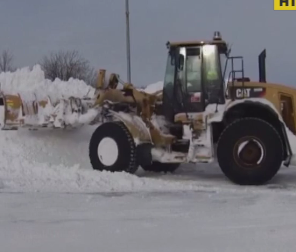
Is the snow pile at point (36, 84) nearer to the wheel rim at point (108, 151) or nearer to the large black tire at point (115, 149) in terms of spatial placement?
the large black tire at point (115, 149)

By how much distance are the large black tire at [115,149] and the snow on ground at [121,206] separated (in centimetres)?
55

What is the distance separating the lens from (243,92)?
1206 centimetres

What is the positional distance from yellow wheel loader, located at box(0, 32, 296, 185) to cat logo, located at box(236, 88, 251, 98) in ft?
0.06

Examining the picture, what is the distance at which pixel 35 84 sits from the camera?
16.9 m

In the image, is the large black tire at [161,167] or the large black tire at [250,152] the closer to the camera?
the large black tire at [250,152]

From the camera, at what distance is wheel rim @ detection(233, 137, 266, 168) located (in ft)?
38.4

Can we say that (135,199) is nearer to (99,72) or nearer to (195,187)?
(195,187)

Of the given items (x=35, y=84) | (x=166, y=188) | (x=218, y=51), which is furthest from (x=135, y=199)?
(x=35, y=84)

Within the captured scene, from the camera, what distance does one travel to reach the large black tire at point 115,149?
12516 mm

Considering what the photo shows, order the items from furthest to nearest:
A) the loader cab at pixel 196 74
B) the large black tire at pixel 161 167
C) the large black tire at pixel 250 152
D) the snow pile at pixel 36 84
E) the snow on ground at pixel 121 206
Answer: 1. the snow pile at pixel 36 84
2. the large black tire at pixel 161 167
3. the loader cab at pixel 196 74
4. the large black tire at pixel 250 152
5. the snow on ground at pixel 121 206

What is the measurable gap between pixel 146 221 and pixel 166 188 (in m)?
3.30

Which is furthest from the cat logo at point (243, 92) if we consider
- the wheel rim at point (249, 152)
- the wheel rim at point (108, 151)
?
the wheel rim at point (108, 151)

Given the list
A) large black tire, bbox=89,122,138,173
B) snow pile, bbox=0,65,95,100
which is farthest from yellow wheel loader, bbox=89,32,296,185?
snow pile, bbox=0,65,95,100

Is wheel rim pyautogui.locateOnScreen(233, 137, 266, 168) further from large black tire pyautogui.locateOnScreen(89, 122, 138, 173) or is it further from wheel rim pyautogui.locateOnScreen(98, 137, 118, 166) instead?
wheel rim pyautogui.locateOnScreen(98, 137, 118, 166)
